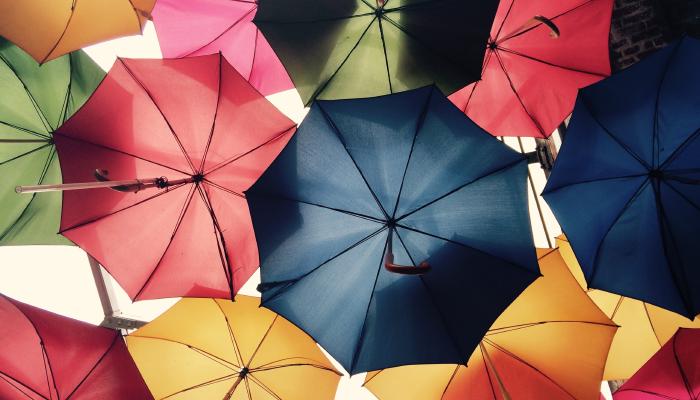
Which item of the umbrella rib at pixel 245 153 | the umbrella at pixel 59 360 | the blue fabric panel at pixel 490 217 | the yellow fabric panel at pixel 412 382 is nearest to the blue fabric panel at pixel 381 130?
the blue fabric panel at pixel 490 217

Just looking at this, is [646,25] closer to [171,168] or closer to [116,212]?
[171,168]

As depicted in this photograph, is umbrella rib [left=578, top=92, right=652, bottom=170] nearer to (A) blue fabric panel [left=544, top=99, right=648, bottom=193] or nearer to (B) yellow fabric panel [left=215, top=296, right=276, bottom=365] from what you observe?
(A) blue fabric panel [left=544, top=99, right=648, bottom=193]

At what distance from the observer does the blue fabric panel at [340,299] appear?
2303 mm

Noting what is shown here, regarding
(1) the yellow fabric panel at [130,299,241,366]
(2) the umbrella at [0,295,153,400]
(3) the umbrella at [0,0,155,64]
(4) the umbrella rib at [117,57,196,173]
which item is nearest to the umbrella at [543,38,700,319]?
(4) the umbrella rib at [117,57,196,173]

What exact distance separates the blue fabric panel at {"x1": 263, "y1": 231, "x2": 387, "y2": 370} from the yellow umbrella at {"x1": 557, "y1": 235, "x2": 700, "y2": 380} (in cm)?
146

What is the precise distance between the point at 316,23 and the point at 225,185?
1.19 m

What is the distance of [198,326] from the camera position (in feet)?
9.59

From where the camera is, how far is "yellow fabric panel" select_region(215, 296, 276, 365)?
295cm

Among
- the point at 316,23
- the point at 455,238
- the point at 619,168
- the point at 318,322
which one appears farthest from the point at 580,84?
the point at 318,322

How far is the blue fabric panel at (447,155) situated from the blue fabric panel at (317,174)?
0.83 feet

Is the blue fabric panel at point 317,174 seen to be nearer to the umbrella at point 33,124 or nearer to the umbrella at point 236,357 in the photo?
the umbrella at point 236,357

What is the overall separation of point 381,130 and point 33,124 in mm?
2348

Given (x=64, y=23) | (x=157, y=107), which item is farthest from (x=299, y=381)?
(x=64, y=23)

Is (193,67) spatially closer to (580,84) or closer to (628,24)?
(580,84)
